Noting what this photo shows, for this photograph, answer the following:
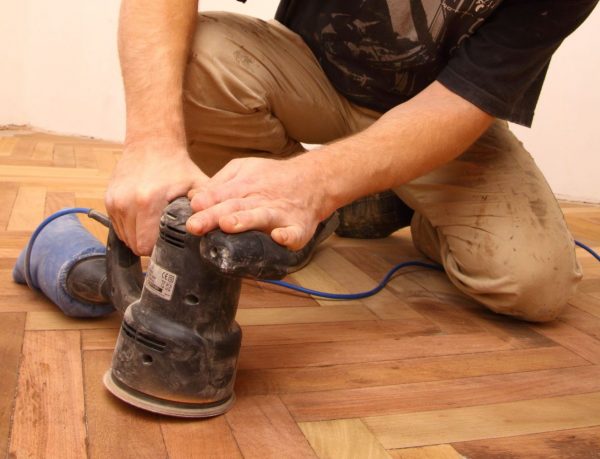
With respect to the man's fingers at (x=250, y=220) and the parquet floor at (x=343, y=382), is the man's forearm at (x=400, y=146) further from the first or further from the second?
the parquet floor at (x=343, y=382)

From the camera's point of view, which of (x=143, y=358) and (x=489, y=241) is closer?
(x=143, y=358)

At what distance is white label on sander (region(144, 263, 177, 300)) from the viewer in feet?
2.26

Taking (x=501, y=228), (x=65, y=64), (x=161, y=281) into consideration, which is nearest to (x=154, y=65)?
(x=161, y=281)

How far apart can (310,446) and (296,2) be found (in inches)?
35.2

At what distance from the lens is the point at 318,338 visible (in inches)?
38.8

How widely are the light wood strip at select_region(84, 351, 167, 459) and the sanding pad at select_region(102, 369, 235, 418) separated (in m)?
0.02

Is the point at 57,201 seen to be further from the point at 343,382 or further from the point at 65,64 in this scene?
the point at 65,64

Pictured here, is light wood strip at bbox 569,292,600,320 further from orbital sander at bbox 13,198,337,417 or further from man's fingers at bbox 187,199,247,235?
man's fingers at bbox 187,199,247,235

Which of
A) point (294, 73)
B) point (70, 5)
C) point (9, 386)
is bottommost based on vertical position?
point (70, 5)

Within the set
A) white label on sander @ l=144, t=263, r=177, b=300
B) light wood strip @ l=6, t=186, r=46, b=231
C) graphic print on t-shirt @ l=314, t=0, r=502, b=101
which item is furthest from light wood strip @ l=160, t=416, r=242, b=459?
light wood strip @ l=6, t=186, r=46, b=231

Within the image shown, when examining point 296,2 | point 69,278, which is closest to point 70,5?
point 296,2

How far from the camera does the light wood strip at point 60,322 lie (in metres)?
0.91

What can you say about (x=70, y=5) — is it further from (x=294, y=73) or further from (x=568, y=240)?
(x=568, y=240)

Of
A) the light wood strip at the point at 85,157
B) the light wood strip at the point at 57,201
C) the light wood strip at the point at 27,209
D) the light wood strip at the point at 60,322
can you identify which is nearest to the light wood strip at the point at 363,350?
the light wood strip at the point at 60,322
